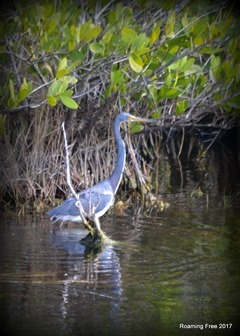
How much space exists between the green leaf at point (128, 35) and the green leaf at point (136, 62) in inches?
5.7

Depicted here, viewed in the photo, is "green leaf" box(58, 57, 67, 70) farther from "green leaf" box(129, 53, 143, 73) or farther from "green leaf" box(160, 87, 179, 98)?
"green leaf" box(160, 87, 179, 98)

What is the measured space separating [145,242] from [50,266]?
1239mm

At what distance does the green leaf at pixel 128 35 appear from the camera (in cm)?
778

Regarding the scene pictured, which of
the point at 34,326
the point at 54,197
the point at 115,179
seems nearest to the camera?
the point at 34,326

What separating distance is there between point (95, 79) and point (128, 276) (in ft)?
10.5

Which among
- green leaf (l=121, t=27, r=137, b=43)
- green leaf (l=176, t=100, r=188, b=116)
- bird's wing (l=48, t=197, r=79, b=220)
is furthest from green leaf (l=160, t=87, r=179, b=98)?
bird's wing (l=48, t=197, r=79, b=220)

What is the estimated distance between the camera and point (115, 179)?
350 inches

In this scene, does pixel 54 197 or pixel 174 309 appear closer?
pixel 174 309

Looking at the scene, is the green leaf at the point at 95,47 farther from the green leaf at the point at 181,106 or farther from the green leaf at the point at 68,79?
the green leaf at the point at 181,106

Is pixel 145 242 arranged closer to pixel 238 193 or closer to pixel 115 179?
pixel 115 179

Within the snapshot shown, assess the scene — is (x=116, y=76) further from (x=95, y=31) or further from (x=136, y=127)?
(x=136, y=127)

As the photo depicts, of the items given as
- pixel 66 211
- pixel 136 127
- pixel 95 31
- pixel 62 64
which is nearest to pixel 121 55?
pixel 95 31

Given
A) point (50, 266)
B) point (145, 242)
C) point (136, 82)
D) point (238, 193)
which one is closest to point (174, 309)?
point (50, 266)

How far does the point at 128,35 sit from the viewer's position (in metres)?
7.84
